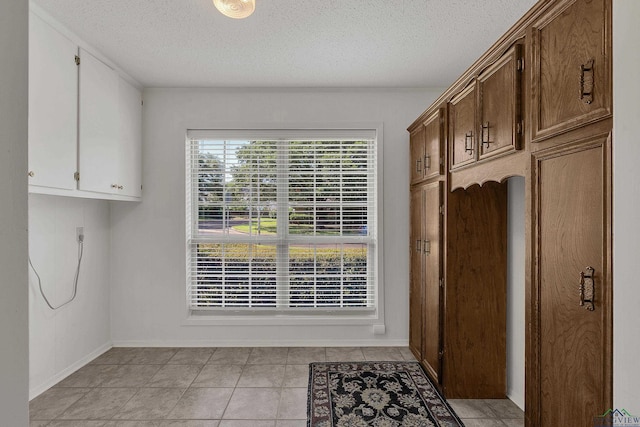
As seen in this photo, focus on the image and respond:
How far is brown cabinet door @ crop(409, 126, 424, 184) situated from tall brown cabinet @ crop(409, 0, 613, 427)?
47cm

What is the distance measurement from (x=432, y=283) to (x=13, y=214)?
2695 mm

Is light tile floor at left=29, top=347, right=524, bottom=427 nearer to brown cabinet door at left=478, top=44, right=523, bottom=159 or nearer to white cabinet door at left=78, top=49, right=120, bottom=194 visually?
white cabinet door at left=78, top=49, right=120, bottom=194

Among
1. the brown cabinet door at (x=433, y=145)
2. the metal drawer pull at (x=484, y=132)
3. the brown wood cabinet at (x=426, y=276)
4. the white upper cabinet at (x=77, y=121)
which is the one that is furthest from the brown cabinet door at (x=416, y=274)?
the white upper cabinet at (x=77, y=121)

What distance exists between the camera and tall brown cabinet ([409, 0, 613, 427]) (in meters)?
1.23

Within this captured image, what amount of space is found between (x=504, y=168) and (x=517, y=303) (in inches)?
43.2

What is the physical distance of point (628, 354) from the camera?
0.99 meters

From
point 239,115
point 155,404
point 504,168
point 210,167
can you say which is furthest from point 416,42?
point 155,404

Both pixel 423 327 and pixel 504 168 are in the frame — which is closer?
pixel 504 168

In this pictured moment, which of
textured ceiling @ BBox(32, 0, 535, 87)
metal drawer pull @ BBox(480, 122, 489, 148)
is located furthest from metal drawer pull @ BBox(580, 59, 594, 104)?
textured ceiling @ BBox(32, 0, 535, 87)

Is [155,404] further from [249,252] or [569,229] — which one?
[569,229]

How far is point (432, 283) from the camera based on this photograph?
2.80 metres

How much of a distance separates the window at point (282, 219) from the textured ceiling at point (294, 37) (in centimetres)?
66

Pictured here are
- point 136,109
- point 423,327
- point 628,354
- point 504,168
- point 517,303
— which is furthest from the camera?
point 136,109

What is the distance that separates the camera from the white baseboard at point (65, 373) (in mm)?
2639
